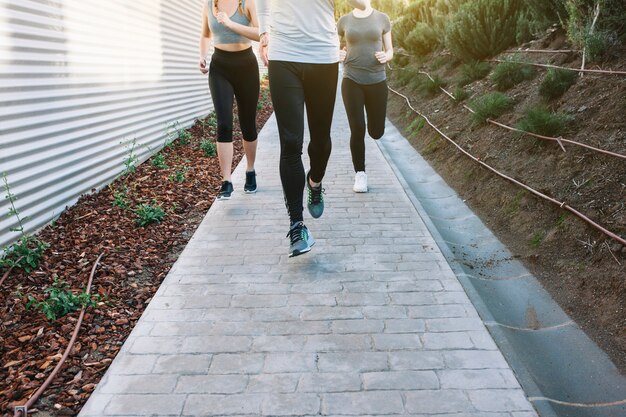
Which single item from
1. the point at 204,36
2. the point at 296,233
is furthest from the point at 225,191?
the point at 296,233

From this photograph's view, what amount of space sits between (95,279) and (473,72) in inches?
288

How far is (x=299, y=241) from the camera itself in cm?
382

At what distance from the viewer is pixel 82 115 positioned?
17.0ft

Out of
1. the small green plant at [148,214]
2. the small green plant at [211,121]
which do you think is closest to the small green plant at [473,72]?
the small green plant at [211,121]

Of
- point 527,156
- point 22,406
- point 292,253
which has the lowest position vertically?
point 22,406

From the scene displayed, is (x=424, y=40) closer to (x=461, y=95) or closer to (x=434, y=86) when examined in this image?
(x=434, y=86)

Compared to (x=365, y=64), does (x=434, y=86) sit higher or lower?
Answer: lower

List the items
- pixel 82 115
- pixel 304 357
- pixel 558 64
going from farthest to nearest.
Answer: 1. pixel 558 64
2. pixel 82 115
3. pixel 304 357

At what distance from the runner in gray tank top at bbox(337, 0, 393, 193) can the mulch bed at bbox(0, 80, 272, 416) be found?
1.86m

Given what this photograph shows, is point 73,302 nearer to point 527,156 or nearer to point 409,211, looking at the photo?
point 409,211

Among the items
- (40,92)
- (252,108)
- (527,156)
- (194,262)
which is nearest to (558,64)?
(527,156)

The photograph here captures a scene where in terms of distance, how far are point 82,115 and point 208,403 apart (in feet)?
12.4

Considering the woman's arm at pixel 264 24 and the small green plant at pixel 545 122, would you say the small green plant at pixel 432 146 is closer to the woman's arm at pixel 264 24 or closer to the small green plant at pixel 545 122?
the small green plant at pixel 545 122

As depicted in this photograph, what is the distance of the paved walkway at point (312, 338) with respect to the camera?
2.39 metres
